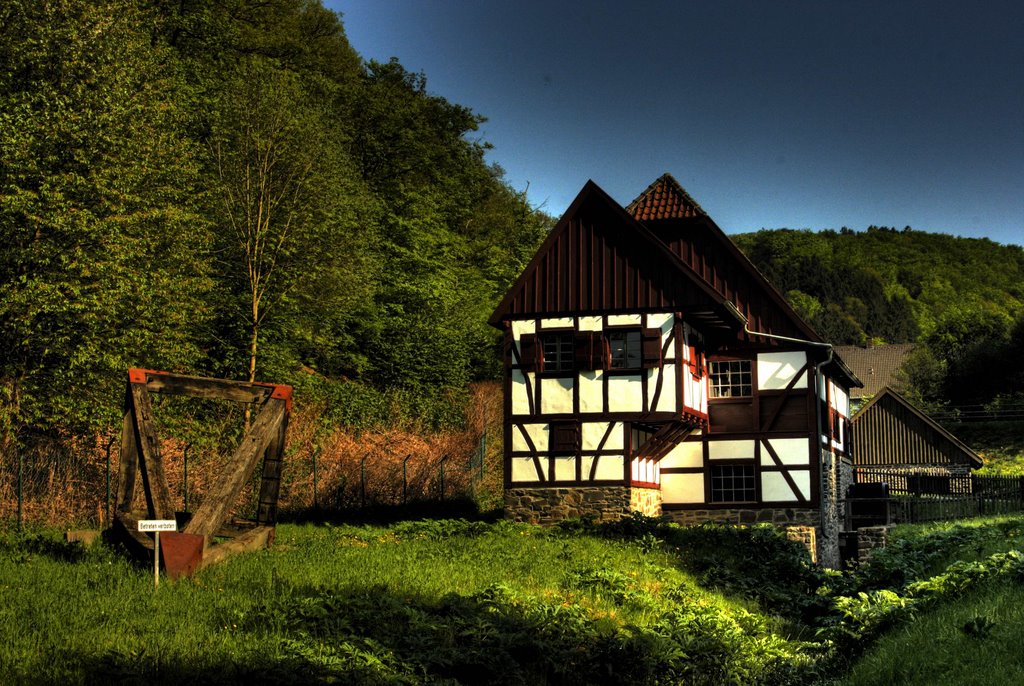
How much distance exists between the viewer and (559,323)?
29.5 meters

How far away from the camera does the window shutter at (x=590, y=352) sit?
28703 millimetres

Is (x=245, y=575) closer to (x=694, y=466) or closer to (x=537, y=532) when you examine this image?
(x=537, y=532)

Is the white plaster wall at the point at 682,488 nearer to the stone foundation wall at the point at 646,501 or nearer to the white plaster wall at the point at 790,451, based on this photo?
the stone foundation wall at the point at 646,501

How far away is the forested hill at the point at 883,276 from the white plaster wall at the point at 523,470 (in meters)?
82.3

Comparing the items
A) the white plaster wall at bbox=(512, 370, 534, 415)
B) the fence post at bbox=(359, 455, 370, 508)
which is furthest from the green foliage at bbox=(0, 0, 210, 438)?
the white plaster wall at bbox=(512, 370, 534, 415)

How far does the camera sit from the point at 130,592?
1373cm

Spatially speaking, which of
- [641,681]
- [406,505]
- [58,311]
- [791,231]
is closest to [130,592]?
[641,681]

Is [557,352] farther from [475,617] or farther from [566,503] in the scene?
[475,617]

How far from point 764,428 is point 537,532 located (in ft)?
30.1

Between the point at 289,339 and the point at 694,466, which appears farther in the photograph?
the point at 289,339

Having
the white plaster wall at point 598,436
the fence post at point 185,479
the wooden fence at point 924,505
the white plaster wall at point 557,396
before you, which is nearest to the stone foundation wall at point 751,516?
the wooden fence at point 924,505

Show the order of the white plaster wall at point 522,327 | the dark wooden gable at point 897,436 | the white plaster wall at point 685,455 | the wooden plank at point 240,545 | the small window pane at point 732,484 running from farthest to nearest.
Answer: the dark wooden gable at point 897,436, the white plaster wall at point 685,455, the small window pane at point 732,484, the white plaster wall at point 522,327, the wooden plank at point 240,545

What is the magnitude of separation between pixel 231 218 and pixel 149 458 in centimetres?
1798

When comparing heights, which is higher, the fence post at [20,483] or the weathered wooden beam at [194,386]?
the weathered wooden beam at [194,386]
